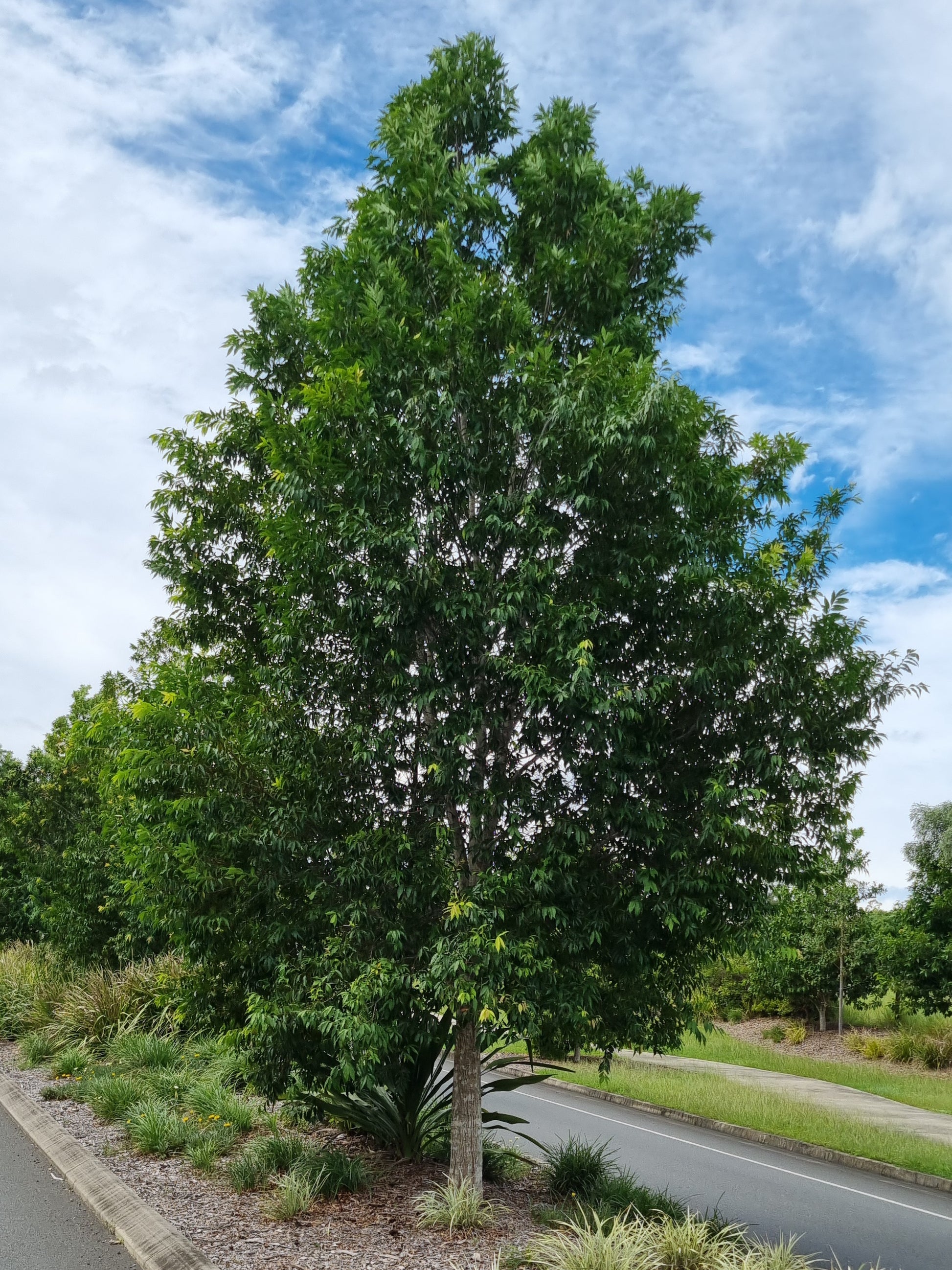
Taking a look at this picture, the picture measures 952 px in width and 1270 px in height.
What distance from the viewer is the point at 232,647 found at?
976 centimetres

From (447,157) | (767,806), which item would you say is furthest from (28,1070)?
(447,157)

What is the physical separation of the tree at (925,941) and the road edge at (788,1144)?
965cm

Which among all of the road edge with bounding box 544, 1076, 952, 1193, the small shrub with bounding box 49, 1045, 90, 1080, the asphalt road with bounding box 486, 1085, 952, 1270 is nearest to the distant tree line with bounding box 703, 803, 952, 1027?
the road edge with bounding box 544, 1076, 952, 1193

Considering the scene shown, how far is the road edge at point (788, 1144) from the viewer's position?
11.7 m

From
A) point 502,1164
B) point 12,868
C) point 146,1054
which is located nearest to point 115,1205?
point 502,1164

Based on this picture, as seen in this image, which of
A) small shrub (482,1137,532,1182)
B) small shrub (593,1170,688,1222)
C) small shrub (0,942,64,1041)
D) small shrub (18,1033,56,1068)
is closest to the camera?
small shrub (593,1170,688,1222)

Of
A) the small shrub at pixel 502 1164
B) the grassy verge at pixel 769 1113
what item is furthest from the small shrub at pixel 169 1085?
the grassy verge at pixel 769 1113

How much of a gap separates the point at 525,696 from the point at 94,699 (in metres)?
18.0

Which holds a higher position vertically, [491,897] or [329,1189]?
[491,897]

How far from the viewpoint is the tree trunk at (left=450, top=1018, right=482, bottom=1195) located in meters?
7.51

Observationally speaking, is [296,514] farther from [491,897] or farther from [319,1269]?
[319,1269]

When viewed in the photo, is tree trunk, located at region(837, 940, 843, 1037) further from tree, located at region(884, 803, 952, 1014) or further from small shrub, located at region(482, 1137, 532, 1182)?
small shrub, located at region(482, 1137, 532, 1182)

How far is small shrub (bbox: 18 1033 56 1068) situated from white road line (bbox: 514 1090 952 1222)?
7.87 metres

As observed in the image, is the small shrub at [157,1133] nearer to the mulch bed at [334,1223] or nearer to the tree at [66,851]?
the mulch bed at [334,1223]
